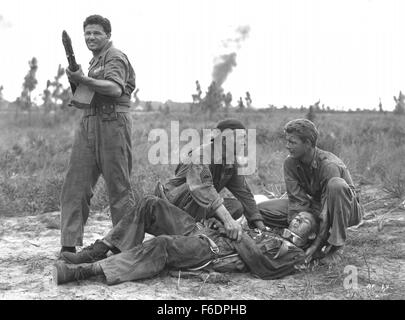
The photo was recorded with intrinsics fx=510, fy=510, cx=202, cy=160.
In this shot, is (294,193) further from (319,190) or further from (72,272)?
(72,272)

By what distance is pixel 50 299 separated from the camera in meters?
3.40

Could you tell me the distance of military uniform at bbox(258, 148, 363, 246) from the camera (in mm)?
4230

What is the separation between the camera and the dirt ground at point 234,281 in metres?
3.60

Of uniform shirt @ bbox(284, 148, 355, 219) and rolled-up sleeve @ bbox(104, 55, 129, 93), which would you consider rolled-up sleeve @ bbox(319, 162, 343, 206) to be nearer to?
uniform shirt @ bbox(284, 148, 355, 219)

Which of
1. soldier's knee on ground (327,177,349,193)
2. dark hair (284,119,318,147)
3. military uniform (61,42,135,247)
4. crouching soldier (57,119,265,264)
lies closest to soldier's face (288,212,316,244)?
soldier's knee on ground (327,177,349,193)

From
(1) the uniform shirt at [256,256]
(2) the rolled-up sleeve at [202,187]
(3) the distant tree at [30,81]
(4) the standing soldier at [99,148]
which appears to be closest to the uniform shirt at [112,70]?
(4) the standing soldier at [99,148]

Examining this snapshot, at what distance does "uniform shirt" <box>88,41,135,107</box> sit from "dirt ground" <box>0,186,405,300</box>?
1541 millimetres

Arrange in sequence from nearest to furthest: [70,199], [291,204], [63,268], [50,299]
Result: [50,299] < [63,268] < [70,199] < [291,204]

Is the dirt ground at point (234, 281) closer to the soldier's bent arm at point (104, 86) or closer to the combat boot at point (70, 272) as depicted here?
the combat boot at point (70, 272)

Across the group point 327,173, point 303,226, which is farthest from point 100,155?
point 327,173

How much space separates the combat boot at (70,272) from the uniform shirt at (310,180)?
1.97 meters
